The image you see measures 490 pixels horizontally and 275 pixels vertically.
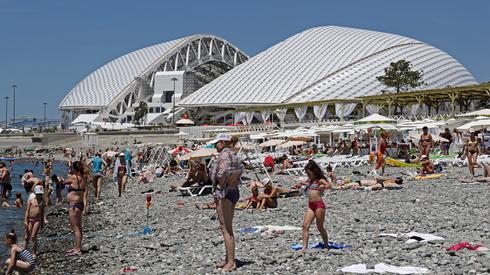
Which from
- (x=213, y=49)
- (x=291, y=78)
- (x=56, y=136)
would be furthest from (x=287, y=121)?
(x=213, y=49)

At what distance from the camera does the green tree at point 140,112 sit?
99.7 meters

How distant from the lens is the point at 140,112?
99750mm

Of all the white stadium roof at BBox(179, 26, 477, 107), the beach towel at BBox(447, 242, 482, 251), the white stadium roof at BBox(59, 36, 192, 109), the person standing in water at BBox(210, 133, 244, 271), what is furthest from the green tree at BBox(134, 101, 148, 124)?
the beach towel at BBox(447, 242, 482, 251)

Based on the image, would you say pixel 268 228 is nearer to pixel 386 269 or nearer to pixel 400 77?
pixel 386 269

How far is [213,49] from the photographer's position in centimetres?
11738

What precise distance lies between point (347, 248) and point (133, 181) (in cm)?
2255

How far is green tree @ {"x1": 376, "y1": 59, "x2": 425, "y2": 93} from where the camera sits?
6831 cm

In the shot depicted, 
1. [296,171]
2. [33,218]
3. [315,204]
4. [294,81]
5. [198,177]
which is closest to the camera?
[315,204]

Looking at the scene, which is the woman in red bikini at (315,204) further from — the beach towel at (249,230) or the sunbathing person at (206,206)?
Answer: the sunbathing person at (206,206)

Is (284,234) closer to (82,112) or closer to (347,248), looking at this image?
(347,248)

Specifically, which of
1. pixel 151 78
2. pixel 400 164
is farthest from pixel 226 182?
pixel 151 78

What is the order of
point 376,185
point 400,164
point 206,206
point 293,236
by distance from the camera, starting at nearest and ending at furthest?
1. point 293,236
2. point 206,206
3. point 376,185
4. point 400,164

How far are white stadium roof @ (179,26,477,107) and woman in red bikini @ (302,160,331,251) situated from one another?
58205mm

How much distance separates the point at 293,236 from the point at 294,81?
206ft
